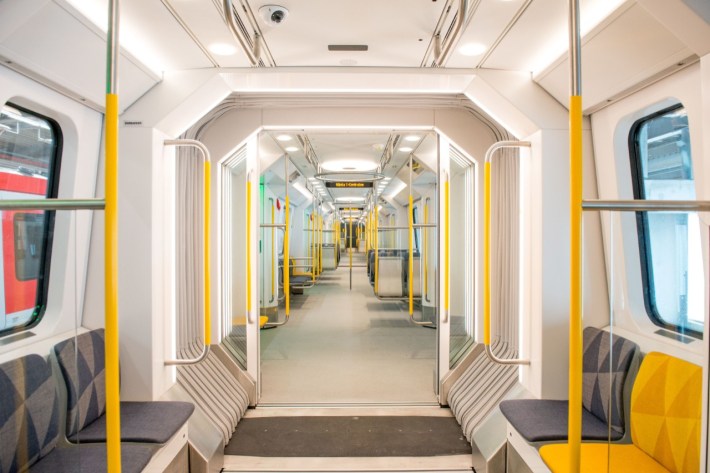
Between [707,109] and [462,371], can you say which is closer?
[707,109]

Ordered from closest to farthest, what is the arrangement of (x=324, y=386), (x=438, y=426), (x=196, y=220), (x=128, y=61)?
(x=128, y=61), (x=438, y=426), (x=196, y=220), (x=324, y=386)

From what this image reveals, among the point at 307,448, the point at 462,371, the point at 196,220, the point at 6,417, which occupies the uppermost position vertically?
the point at 196,220

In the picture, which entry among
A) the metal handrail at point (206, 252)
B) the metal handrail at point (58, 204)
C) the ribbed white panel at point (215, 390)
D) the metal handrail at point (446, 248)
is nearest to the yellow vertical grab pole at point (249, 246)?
the ribbed white panel at point (215, 390)

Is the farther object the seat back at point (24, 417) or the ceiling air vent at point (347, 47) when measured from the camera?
the ceiling air vent at point (347, 47)

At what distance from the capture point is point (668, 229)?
1.96 metres

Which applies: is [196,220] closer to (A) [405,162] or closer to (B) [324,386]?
(B) [324,386]

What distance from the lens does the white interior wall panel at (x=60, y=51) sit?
1.89m

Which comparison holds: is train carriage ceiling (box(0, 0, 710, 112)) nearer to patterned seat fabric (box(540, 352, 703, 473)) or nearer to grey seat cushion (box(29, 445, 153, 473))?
patterned seat fabric (box(540, 352, 703, 473))

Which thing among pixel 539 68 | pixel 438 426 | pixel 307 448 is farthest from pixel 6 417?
pixel 539 68

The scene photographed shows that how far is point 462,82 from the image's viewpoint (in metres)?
3.10

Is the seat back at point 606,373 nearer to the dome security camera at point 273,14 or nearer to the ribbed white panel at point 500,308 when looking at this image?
the ribbed white panel at point 500,308

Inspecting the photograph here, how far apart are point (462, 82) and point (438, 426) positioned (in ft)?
9.21

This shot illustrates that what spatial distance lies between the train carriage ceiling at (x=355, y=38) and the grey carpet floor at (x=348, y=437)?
8.73ft

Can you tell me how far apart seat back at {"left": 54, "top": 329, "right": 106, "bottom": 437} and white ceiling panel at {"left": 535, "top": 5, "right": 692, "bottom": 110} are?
2.97m
